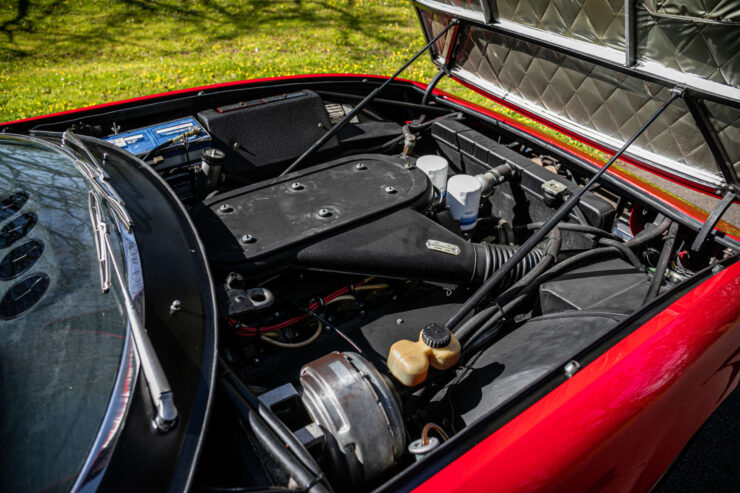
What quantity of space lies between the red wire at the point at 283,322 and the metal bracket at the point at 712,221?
1.29 m

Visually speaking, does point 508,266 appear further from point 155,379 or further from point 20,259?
point 20,259

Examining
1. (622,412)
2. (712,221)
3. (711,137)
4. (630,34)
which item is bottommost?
(622,412)

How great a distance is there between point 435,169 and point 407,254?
57 centimetres

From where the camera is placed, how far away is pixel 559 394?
118cm

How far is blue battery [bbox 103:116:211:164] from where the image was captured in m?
2.11

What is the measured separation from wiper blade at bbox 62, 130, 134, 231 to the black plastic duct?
53 centimetres

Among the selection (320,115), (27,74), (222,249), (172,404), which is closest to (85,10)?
(27,74)

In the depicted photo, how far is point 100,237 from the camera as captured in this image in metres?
1.23

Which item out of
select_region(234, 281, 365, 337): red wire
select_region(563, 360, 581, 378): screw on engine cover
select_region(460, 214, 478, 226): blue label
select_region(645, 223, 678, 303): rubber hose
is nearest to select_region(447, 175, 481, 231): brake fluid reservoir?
select_region(460, 214, 478, 226): blue label

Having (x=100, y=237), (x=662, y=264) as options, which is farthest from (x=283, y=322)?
(x=662, y=264)

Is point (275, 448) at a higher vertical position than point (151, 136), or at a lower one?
higher

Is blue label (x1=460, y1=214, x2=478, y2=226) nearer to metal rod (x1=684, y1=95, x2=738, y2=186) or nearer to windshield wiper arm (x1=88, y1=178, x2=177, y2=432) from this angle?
metal rod (x1=684, y1=95, x2=738, y2=186)

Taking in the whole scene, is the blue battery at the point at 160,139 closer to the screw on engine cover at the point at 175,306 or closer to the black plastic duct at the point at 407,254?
the black plastic duct at the point at 407,254

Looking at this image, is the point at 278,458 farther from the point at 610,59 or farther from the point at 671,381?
the point at 610,59
